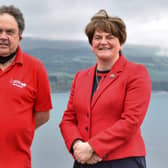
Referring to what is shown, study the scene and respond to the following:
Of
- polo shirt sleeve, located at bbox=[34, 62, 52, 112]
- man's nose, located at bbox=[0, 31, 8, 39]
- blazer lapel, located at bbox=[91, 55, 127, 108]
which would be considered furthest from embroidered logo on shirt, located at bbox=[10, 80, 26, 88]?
blazer lapel, located at bbox=[91, 55, 127, 108]

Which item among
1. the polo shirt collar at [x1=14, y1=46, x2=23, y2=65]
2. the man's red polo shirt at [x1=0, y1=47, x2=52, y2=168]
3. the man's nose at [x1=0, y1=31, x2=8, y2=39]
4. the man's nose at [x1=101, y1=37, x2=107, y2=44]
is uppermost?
the man's nose at [x1=0, y1=31, x2=8, y2=39]

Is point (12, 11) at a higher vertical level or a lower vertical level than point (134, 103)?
higher

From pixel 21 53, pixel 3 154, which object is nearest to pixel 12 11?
pixel 21 53

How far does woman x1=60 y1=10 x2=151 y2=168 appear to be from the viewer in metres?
2.62

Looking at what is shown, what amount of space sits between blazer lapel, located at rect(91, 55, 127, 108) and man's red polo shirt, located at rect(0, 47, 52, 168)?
569 millimetres

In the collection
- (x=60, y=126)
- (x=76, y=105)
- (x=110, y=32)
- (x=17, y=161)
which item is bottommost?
(x=17, y=161)

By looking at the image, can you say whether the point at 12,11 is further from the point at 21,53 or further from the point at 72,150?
the point at 72,150

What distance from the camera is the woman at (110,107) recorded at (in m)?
2.62

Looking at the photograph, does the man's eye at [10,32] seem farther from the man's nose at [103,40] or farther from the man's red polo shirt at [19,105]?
the man's nose at [103,40]

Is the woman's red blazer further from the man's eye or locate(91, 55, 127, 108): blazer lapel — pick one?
the man's eye

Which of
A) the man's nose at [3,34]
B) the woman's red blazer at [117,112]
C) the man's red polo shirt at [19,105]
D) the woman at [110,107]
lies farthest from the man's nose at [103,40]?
the man's nose at [3,34]

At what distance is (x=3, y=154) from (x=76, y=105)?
2.32ft

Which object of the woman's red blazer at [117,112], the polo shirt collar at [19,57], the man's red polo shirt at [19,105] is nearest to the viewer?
the woman's red blazer at [117,112]

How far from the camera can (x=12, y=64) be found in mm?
2979
